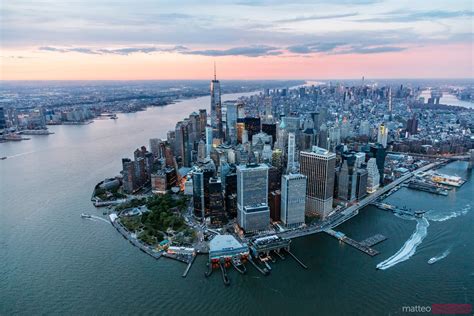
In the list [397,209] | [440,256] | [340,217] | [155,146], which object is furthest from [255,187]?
[155,146]

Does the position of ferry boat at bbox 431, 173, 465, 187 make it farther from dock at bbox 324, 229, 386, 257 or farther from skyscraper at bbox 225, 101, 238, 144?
skyscraper at bbox 225, 101, 238, 144

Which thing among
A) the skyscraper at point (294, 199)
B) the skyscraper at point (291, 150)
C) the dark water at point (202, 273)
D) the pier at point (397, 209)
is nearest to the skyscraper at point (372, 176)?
the pier at point (397, 209)

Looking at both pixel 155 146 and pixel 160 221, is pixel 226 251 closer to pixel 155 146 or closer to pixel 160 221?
pixel 160 221

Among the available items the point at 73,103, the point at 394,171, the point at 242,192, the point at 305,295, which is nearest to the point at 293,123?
the point at 394,171

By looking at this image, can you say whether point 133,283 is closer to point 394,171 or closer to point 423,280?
point 423,280

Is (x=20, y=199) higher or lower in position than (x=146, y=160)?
lower

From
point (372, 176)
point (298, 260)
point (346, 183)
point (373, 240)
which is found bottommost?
point (298, 260)
